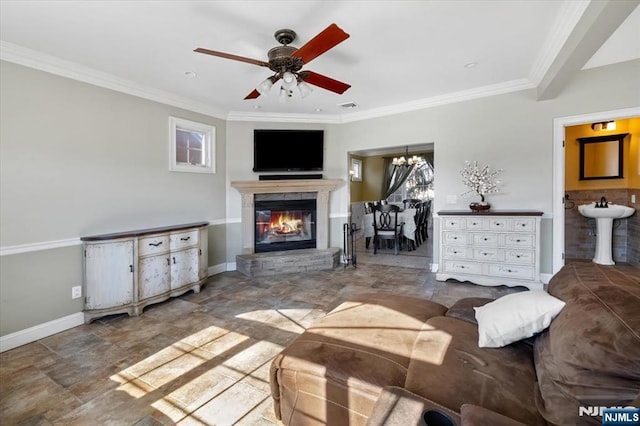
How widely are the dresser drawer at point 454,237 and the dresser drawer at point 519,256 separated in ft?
1.78

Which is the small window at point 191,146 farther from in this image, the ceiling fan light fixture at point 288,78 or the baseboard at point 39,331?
the ceiling fan light fixture at point 288,78

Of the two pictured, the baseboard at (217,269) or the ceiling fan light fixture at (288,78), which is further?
the baseboard at (217,269)

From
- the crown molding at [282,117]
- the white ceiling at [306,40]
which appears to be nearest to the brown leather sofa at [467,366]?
the white ceiling at [306,40]

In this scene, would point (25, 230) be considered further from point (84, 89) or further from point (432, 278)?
point (432, 278)

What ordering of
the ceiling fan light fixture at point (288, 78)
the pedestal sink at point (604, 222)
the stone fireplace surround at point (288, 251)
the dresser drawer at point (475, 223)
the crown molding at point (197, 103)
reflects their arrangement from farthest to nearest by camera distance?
the stone fireplace surround at point (288, 251) → the pedestal sink at point (604, 222) → the dresser drawer at point (475, 223) → the crown molding at point (197, 103) → the ceiling fan light fixture at point (288, 78)

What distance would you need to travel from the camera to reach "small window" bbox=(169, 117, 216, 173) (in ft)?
14.3

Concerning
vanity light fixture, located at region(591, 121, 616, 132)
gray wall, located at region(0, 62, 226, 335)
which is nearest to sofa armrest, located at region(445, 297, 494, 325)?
gray wall, located at region(0, 62, 226, 335)

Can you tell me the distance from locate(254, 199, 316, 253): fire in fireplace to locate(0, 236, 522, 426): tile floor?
1.35 m

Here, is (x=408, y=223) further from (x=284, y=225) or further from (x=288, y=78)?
(x=288, y=78)

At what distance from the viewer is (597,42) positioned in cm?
242

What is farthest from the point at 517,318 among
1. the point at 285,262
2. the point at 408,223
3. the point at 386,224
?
the point at 408,223

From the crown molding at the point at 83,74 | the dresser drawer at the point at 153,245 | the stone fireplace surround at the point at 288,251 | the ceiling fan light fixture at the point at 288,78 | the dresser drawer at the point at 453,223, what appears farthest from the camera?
the stone fireplace surround at the point at 288,251

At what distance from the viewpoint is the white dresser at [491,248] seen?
3.82 meters

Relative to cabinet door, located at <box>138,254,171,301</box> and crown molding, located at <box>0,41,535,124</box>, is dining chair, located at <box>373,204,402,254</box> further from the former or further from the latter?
cabinet door, located at <box>138,254,171,301</box>
